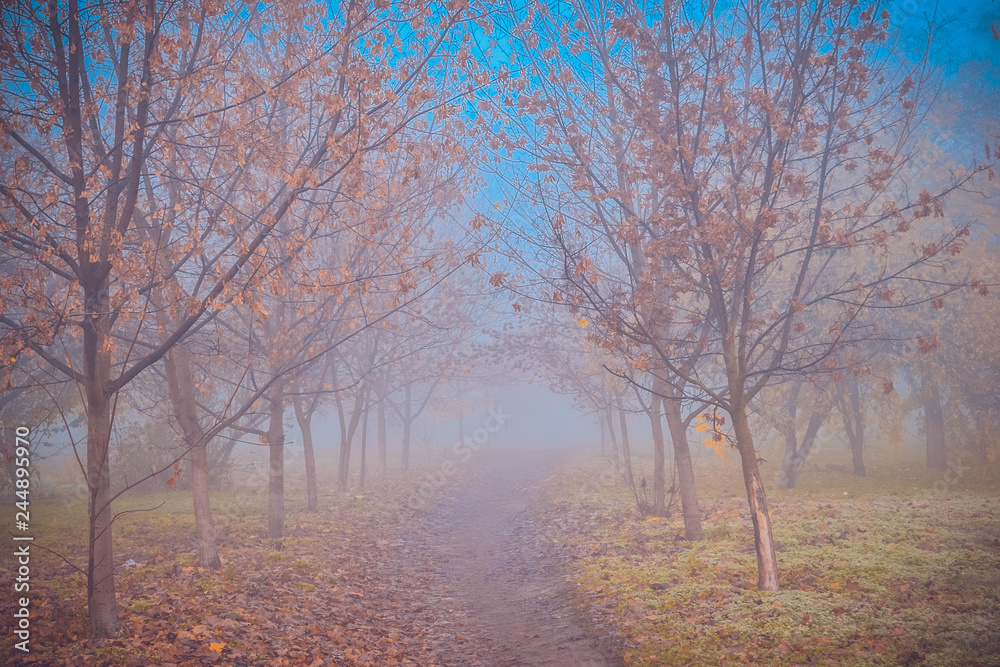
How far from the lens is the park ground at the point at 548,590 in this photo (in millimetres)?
5648

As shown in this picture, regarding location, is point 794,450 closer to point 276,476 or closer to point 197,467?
point 276,476

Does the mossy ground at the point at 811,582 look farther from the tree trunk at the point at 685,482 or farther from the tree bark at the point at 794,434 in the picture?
the tree bark at the point at 794,434

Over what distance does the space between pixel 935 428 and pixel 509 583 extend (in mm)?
17965

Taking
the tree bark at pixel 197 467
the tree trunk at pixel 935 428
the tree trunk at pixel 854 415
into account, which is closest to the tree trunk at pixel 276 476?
the tree bark at pixel 197 467

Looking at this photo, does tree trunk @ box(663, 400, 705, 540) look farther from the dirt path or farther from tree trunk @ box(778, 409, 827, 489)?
tree trunk @ box(778, 409, 827, 489)

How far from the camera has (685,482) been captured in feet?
35.2

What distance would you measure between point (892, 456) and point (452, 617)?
23.4m

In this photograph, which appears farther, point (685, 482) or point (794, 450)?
point (794, 450)

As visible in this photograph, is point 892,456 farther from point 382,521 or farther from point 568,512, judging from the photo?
point 382,521

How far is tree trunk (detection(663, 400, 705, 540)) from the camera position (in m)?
10.6

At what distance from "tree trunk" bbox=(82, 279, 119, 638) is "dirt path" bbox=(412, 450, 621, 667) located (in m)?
4.12

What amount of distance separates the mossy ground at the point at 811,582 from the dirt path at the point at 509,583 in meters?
0.50

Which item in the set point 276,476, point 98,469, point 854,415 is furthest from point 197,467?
point 854,415

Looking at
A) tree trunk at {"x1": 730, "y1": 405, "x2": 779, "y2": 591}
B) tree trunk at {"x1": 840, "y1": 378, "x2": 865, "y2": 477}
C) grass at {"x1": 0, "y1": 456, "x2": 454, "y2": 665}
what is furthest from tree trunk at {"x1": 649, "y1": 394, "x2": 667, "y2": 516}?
tree trunk at {"x1": 840, "y1": 378, "x2": 865, "y2": 477}
